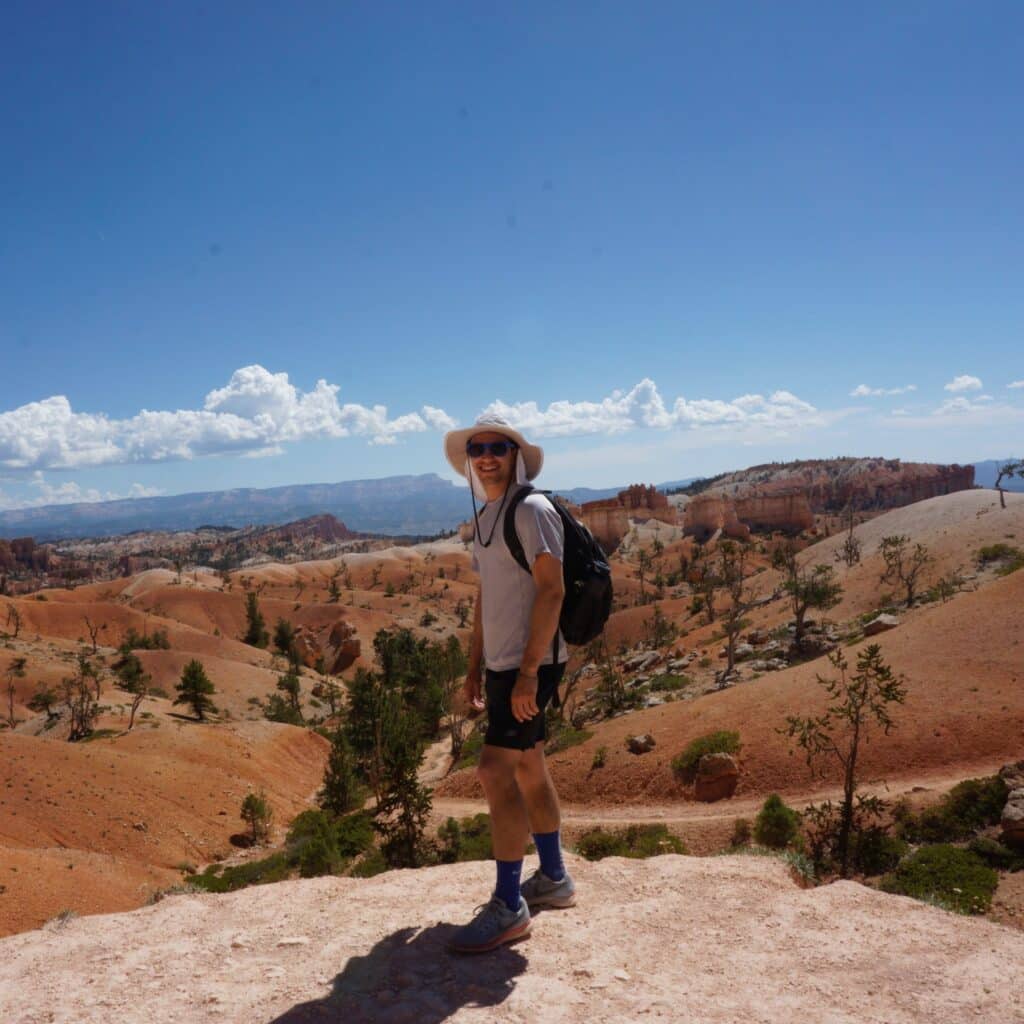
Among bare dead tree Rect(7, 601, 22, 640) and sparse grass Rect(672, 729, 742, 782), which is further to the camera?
bare dead tree Rect(7, 601, 22, 640)

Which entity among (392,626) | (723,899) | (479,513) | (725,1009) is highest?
(479,513)

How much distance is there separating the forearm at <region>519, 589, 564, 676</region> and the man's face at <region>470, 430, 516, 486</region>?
2.85 ft

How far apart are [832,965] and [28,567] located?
702 feet

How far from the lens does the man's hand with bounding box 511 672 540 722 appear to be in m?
4.17

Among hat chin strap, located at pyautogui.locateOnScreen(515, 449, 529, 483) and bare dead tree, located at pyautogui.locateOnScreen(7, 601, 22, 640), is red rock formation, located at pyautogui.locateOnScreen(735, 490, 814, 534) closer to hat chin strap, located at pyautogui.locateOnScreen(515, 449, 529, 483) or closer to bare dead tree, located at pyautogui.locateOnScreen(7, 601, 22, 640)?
bare dead tree, located at pyautogui.locateOnScreen(7, 601, 22, 640)

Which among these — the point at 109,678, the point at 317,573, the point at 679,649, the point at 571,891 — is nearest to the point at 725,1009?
the point at 571,891

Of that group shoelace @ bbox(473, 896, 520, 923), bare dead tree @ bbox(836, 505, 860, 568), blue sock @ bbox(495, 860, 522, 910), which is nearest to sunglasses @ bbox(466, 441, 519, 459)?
blue sock @ bbox(495, 860, 522, 910)

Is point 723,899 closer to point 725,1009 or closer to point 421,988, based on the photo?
point 725,1009

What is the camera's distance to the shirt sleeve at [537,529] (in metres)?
4.20

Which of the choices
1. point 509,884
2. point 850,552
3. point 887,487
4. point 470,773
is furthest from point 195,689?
point 887,487

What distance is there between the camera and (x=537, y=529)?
4207 millimetres

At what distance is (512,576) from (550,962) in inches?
89.3

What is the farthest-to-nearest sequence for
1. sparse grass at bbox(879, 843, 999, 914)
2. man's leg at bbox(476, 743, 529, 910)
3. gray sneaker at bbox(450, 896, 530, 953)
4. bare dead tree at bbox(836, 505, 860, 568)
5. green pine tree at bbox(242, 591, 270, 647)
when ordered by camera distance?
green pine tree at bbox(242, 591, 270, 647)
bare dead tree at bbox(836, 505, 860, 568)
sparse grass at bbox(879, 843, 999, 914)
man's leg at bbox(476, 743, 529, 910)
gray sneaker at bbox(450, 896, 530, 953)

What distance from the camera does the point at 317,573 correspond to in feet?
413
